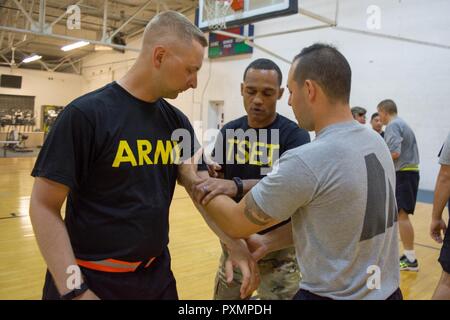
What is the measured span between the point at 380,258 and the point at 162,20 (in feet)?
3.83

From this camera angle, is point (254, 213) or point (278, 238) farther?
point (278, 238)

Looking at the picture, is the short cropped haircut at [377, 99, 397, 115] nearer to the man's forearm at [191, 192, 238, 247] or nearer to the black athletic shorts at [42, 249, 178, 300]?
the man's forearm at [191, 192, 238, 247]

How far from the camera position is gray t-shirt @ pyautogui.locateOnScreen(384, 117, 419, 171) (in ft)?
13.2

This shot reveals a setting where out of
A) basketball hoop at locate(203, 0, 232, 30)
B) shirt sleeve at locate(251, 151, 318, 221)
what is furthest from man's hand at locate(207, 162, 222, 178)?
basketball hoop at locate(203, 0, 232, 30)

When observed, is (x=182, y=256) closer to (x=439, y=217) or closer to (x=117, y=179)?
(x=439, y=217)

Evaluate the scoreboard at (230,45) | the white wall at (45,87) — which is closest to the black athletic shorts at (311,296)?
the scoreboard at (230,45)

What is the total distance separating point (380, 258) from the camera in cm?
119

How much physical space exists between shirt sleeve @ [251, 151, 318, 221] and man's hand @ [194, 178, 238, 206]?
377mm

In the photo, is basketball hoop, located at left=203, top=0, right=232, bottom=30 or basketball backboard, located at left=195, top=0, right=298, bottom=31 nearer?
basketball backboard, located at left=195, top=0, right=298, bottom=31

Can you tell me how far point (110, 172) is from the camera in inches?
49.2

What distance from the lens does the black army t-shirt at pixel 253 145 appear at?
2.01 metres

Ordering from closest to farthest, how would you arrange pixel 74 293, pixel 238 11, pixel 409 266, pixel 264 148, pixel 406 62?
pixel 74 293 → pixel 264 148 → pixel 409 266 → pixel 238 11 → pixel 406 62

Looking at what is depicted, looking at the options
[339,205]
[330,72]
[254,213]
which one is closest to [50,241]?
[254,213]

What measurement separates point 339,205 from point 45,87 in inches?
784
